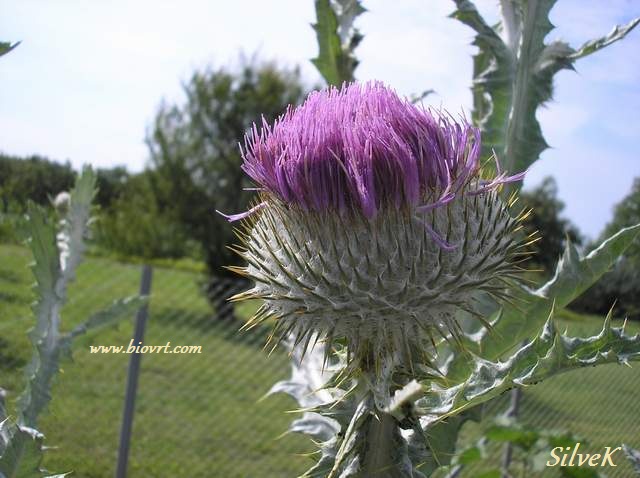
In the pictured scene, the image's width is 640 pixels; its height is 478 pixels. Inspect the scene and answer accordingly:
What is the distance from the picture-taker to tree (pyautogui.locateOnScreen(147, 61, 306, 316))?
1941cm

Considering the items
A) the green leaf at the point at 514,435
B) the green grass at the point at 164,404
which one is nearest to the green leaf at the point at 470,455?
the green leaf at the point at 514,435

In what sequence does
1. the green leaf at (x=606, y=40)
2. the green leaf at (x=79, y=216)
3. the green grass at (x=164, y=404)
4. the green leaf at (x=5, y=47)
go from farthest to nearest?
the green grass at (x=164, y=404) → the green leaf at (x=79, y=216) → the green leaf at (x=606, y=40) → the green leaf at (x=5, y=47)

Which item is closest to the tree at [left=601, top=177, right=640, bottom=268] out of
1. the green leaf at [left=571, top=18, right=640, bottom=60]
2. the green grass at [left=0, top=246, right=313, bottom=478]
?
the green leaf at [left=571, top=18, right=640, bottom=60]

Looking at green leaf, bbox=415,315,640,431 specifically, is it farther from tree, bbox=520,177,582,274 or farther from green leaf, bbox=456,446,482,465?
tree, bbox=520,177,582,274

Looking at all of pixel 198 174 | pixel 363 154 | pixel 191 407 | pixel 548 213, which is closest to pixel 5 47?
pixel 363 154

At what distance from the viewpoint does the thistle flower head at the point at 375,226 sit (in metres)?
1.97

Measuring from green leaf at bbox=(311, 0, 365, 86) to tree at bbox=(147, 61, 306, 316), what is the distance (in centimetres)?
1599

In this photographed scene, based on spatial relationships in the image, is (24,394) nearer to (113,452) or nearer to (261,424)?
(113,452)

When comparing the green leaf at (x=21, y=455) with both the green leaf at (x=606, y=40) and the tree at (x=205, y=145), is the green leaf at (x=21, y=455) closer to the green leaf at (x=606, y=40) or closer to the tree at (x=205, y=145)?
the green leaf at (x=606, y=40)

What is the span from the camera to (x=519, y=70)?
2.87m

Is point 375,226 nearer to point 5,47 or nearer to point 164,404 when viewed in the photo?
point 5,47

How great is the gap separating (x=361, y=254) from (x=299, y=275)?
0.20 meters

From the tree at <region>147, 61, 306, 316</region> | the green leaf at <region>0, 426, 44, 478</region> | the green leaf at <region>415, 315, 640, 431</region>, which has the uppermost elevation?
the tree at <region>147, 61, 306, 316</region>

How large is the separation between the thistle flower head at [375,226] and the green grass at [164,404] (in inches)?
90.1
